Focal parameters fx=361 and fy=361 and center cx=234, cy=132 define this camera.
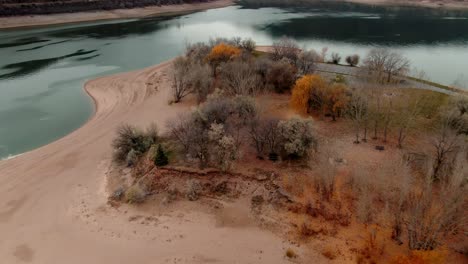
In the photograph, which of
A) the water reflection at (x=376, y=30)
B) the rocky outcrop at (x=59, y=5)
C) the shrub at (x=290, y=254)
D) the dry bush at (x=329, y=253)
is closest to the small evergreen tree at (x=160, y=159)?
the shrub at (x=290, y=254)

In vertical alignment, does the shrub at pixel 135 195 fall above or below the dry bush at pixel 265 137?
below

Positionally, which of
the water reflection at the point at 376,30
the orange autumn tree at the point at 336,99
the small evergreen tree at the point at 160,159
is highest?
the water reflection at the point at 376,30

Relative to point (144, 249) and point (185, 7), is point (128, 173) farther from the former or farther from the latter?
point (185, 7)

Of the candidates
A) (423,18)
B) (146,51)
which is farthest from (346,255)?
(423,18)

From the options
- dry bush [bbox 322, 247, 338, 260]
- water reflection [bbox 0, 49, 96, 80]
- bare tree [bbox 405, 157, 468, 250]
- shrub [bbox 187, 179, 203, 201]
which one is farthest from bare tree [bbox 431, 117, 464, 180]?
water reflection [bbox 0, 49, 96, 80]

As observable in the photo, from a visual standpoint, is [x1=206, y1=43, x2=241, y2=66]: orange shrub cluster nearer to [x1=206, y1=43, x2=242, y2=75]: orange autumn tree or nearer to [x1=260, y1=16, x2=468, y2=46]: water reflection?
[x1=206, y1=43, x2=242, y2=75]: orange autumn tree

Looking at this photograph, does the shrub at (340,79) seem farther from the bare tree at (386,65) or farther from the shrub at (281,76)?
the shrub at (281,76)

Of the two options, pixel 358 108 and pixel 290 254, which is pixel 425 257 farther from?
pixel 358 108
